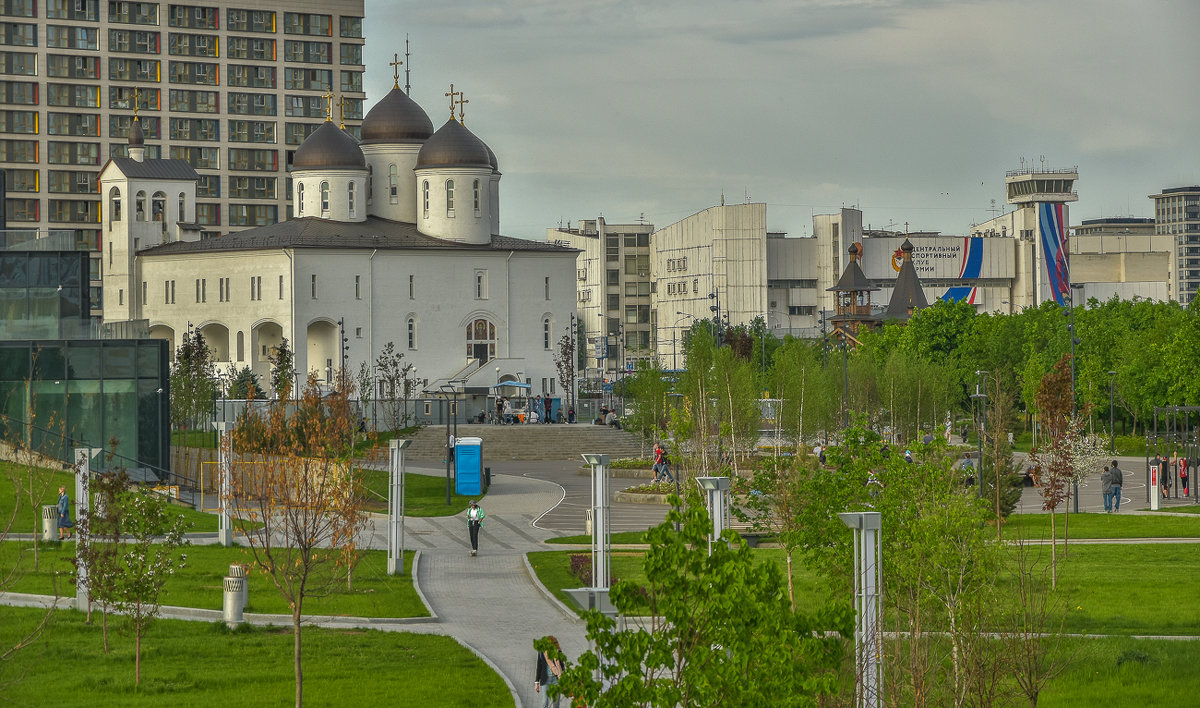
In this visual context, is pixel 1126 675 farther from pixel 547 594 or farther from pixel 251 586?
pixel 251 586

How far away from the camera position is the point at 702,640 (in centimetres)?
1148

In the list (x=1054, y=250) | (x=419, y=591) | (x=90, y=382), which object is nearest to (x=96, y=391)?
(x=90, y=382)

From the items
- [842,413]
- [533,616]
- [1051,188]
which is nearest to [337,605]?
[533,616]

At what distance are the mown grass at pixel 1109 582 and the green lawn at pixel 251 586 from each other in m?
2.82

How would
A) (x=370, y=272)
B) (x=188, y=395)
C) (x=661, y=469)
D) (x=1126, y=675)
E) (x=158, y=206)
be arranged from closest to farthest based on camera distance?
(x=1126, y=675)
(x=661, y=469)
(x=188, y=395)
(x=370, y=272)
(x=158, y=206)

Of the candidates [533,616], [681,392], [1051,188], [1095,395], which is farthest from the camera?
[1051,188]

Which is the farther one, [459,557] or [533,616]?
[459,557]

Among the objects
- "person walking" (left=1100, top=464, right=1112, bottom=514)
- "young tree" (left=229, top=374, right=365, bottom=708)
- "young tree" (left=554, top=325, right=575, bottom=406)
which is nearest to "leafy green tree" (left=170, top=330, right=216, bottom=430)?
"young tree" (left=554, top=325, right=575, bottom=406)

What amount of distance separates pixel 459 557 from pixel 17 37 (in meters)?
86.2

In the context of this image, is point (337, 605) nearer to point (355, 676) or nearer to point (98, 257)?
point (355, 676)

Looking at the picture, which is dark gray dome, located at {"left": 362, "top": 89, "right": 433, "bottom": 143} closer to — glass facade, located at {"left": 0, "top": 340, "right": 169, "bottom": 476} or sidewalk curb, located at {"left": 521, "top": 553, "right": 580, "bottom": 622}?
glass facade, located at {"left": 0, "top": 340, "right": 169, "bottom": 476}

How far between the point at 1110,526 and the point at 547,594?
1580 centimetres

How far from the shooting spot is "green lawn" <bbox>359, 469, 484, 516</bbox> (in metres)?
44.7

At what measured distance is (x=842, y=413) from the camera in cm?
6025
